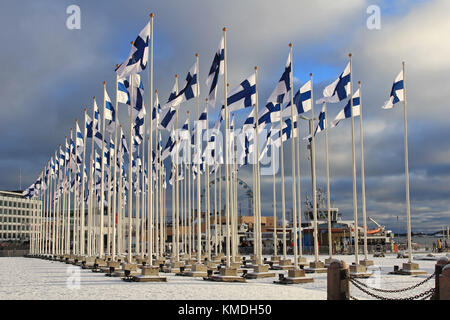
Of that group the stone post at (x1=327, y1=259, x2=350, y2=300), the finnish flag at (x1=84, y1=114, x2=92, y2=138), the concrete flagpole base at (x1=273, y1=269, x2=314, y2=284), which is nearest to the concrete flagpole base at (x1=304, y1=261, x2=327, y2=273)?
the concrete flagpole base at (x1=273, y1=269, x2=314, y2=284)

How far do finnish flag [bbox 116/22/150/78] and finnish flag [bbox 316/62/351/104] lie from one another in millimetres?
11291

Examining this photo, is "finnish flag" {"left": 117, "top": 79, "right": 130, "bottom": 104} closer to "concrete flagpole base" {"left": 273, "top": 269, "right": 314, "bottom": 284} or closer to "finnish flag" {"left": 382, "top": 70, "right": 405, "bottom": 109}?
"concrete flagpole base" {"left": 273, "top": 269, "right": 314, "bottom": 284}

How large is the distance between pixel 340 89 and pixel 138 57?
12241 millimetres

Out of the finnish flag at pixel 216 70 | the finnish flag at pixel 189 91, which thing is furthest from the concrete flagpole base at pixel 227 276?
the finnish flag at pixel 189 91

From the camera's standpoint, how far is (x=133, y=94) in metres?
26.8

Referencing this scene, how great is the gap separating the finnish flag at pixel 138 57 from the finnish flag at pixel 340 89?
11291 millimetres

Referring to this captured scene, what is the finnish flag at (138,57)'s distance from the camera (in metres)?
24.1

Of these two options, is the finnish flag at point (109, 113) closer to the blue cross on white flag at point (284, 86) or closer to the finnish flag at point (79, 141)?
the finnish flag at point (79, 141)

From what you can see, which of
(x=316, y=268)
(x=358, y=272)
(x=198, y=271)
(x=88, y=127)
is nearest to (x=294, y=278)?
(x=358, y=272)

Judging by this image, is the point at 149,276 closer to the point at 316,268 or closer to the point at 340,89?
the point at 316,268

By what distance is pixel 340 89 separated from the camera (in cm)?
2861

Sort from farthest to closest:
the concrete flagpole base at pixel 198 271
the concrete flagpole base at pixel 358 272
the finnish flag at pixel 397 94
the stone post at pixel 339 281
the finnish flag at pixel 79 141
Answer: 1. the finnish flag at pixel 79 141
2. the finnish flag at pixel 397 94
3. the concrete flagpole base at pixel 198 271
4. the concrete flagpole base at pixel 358 272
5. the stone post at pixel 339 281

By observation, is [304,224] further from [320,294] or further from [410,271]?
[320,294]
